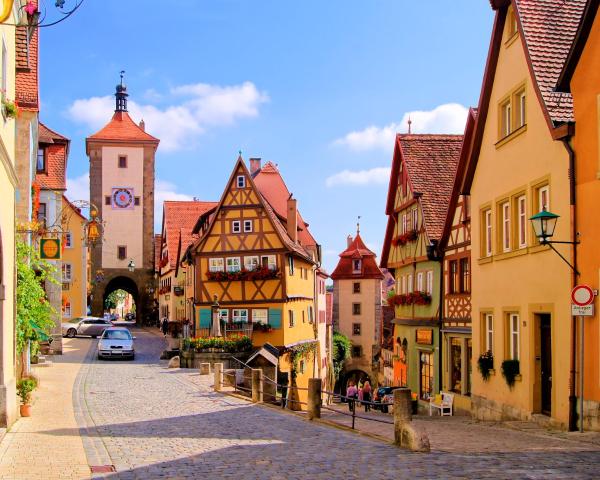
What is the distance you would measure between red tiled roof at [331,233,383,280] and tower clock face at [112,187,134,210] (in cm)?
1791

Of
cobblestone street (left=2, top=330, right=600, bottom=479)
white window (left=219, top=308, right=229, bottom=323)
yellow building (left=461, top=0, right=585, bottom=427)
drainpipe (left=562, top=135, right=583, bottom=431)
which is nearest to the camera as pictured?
cobblestone street (left=2, top=330, right=600, bottom=479)

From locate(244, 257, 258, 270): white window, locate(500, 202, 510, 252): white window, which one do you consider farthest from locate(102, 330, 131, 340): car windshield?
locate(500, 202, 510, 252): white window

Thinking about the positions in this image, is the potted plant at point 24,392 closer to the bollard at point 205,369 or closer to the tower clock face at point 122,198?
the bollard at point 205,369

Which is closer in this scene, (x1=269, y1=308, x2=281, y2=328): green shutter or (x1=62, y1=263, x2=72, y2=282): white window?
(x1=269, y1=308, x2=281, y2=328): green shutter

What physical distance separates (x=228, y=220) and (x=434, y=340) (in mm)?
16590

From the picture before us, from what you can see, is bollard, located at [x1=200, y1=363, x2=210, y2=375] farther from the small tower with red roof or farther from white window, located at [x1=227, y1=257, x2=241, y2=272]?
the small tower with red roof

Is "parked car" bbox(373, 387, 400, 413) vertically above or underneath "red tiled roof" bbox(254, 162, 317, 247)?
underneath

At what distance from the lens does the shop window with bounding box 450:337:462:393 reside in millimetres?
25328

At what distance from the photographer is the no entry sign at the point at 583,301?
1426 centimetres

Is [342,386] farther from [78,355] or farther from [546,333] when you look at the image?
[546,333]

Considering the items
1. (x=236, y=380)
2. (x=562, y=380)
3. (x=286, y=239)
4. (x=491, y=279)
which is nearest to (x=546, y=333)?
(x=562, y=380)

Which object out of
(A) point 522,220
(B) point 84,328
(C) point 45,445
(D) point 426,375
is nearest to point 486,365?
(A) point 522,220

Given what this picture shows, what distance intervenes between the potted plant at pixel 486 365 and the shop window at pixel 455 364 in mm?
3947

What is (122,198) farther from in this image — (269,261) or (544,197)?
(544,197)
